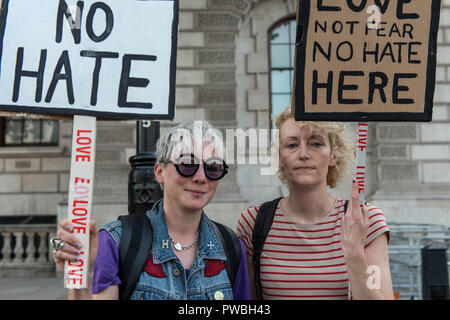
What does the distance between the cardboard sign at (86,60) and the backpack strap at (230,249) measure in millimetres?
586

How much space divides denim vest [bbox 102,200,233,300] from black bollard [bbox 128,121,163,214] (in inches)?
79.9

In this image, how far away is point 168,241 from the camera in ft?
6.44

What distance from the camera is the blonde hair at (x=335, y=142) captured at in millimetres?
2359

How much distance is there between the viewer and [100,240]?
1889mm

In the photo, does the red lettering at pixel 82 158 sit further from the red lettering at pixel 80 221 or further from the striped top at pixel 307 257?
the striped top at pixel 307 257

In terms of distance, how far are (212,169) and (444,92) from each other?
33.4 ft

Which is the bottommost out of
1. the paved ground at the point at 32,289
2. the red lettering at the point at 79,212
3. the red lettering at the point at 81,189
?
the paved ground at the point at 32,289

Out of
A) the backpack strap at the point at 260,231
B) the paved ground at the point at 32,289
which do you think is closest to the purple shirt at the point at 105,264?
the backpack strap at the point at 260,231

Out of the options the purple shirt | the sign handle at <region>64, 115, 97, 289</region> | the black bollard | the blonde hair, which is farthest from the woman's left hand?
the black bollard

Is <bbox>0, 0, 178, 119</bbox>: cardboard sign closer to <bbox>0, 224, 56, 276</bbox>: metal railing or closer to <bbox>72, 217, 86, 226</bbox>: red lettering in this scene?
<bbox>72, 217, 86, 226</bbox>: red lettering

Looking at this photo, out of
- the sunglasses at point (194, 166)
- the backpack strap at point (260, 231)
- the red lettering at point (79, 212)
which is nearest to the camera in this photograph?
the red lettering at point (79, 212)

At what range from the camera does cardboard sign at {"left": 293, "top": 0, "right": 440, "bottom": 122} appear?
2.20 m
